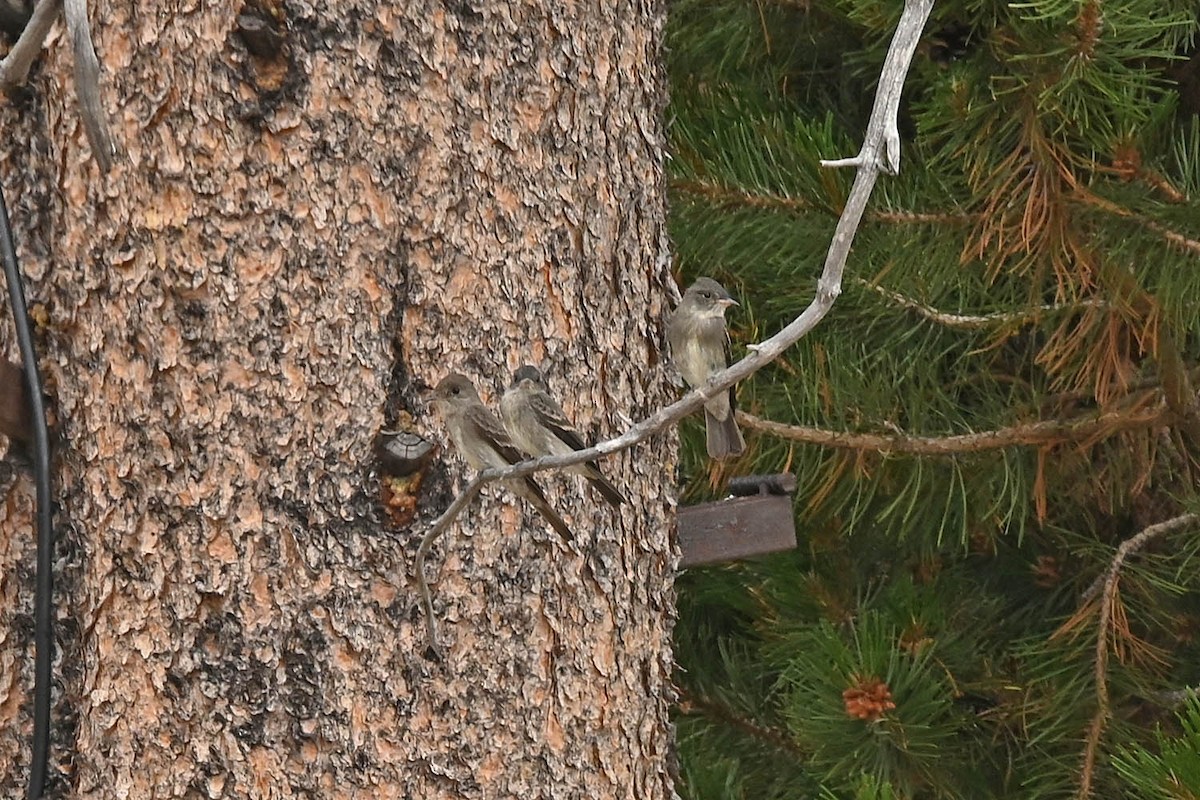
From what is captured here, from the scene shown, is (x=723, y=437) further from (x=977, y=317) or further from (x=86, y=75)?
(x=86, y=75)

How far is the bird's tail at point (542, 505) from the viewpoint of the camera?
1729 mm

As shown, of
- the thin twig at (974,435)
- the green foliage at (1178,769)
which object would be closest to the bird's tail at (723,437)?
the thin twig at (974,435)

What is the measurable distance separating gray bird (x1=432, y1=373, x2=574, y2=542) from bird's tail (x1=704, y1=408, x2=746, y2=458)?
40.4 inches

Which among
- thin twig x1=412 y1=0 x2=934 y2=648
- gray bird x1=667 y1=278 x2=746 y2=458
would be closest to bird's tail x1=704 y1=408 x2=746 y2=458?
gray bird x1=667 y1=278 x2=746 y2=458

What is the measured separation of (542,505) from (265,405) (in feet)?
1.09

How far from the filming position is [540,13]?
6.19 ft

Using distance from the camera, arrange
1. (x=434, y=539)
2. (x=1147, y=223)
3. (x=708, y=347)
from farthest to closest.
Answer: (x=1147, y=223) → (x=708, y=347) → (x=434, y=539)

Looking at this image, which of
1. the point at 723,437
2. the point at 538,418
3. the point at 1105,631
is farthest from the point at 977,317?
the point at 538,418

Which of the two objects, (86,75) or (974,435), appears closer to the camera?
(86,75)

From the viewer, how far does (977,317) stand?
3342mm

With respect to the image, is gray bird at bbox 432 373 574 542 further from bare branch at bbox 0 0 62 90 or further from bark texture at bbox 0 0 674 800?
bare branch at bbox 0 0 62 90

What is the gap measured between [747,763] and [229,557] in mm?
2682

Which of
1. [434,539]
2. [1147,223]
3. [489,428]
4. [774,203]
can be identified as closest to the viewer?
[434,539]

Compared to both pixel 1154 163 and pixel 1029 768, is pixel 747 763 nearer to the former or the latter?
pixel 1029 768
